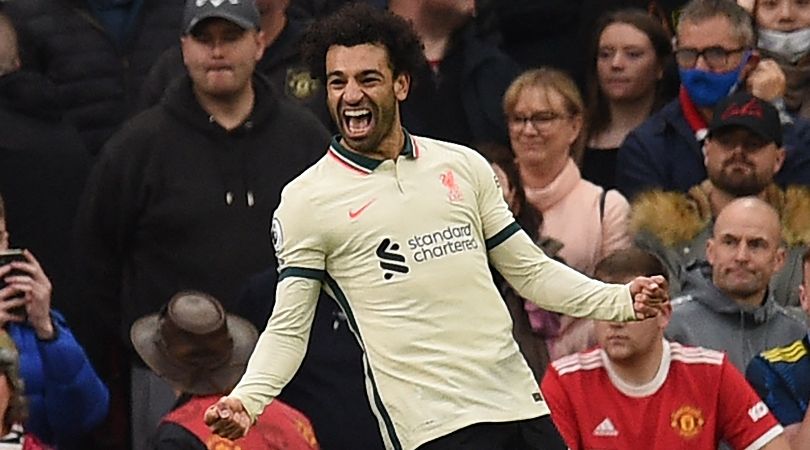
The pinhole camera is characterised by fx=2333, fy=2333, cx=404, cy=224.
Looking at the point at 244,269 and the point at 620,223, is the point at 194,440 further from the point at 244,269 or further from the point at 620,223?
the point at 620,223

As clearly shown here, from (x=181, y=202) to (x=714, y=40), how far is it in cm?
245

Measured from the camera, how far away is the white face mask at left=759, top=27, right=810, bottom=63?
1044 cm

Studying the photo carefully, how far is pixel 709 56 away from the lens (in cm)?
1002

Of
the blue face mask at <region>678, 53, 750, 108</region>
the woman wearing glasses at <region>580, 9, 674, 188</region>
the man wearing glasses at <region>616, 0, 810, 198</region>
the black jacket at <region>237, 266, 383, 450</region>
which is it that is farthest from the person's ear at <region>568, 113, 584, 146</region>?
the black jacket at <region>237, 266, 383, 450</region>

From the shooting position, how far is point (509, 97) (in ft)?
32.1

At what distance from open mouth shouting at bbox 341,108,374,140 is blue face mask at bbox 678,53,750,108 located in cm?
346

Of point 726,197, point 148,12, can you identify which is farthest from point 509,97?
point 148,12

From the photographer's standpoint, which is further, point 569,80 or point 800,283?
point 569,80

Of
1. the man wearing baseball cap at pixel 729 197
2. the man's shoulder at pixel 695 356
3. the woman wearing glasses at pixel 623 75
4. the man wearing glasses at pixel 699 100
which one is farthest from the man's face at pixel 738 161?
the man's shoulder at pixel 695 356

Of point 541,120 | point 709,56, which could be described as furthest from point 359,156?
point 709,56

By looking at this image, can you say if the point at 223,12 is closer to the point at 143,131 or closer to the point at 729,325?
the point at 143,131

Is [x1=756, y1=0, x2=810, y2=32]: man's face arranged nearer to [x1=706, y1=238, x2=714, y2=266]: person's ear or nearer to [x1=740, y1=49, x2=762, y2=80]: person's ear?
[x1=740, y1=49, x2=762, y2=80]: person's ear

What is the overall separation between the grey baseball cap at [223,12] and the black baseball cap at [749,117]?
1925 millimetres

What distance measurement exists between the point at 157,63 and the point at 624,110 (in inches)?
82.2
